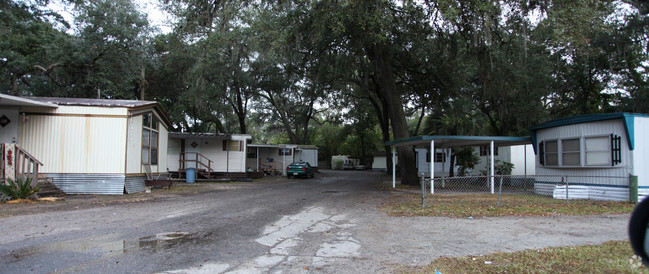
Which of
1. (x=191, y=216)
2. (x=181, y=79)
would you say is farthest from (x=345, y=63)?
(x=181, y=79)

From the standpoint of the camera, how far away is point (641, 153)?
411 inches

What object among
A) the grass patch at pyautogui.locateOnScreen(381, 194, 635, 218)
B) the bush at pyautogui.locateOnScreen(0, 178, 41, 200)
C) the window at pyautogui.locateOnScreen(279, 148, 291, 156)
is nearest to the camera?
the grass patch at pyautogui.locateOnScreen(381, 194, 635, 218)

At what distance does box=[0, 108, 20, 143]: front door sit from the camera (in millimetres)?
12000

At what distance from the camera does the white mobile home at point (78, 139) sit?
474 inches

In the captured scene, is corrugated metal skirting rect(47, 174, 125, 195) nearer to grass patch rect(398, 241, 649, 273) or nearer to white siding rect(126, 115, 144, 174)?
white siding rect(126, 115, 144, 174)

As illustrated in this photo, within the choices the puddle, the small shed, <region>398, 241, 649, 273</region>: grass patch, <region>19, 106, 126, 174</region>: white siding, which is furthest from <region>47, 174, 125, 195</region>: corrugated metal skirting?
the small shed

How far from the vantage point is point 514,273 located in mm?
4039

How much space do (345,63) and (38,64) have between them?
50.9 ft

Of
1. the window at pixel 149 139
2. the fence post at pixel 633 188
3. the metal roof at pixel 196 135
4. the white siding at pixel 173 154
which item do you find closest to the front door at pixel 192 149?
the white siding at pixel 173 154

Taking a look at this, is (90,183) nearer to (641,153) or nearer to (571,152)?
(571,152)

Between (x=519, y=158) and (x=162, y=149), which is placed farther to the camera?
(x=519, y=158)

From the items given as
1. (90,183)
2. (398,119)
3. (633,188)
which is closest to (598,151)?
(633,188)

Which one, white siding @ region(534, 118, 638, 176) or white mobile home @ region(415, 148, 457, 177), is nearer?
white siding @ region(534, 118, 638, 176)

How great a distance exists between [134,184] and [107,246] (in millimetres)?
8814
